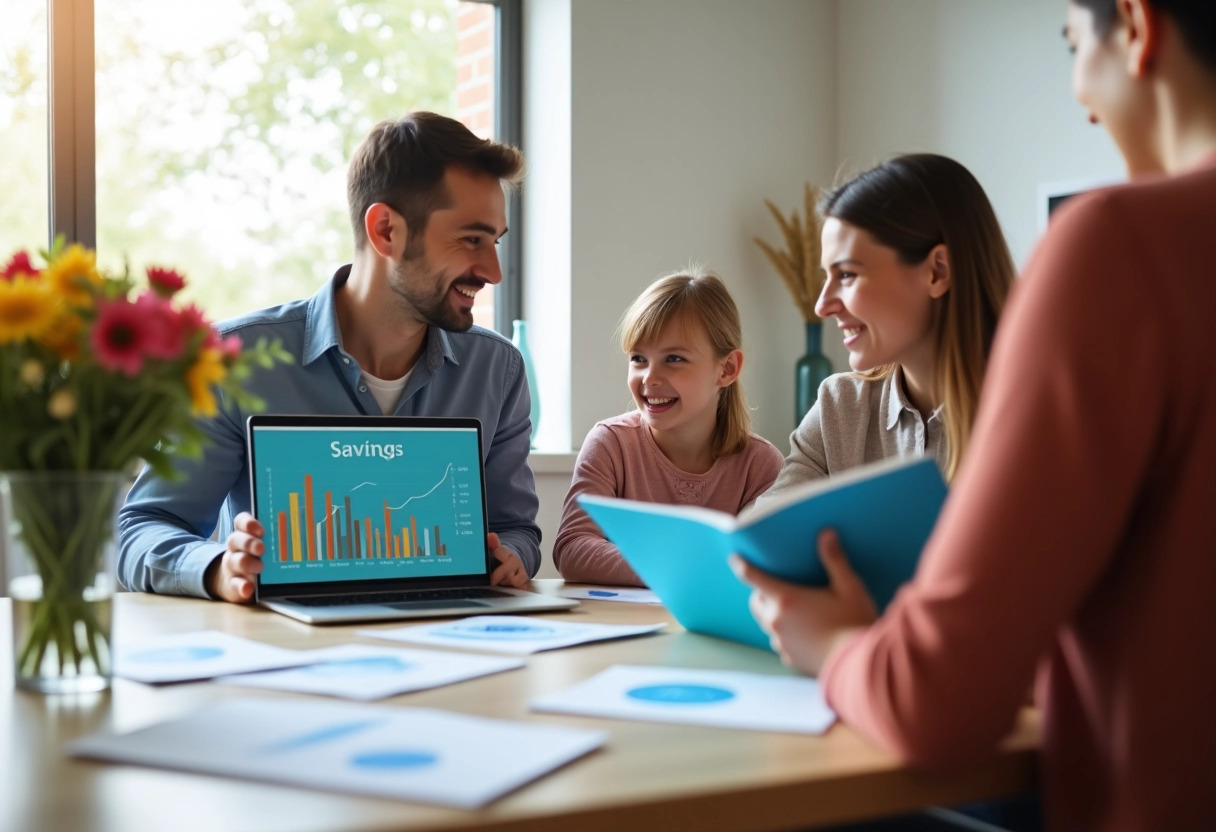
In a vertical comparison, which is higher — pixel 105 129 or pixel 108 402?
pixel 105 129

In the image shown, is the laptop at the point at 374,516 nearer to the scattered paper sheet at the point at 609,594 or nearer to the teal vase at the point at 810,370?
the scattered paper sheet at the point at 609,594

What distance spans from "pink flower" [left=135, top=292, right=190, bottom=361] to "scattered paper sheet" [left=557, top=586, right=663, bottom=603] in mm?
844

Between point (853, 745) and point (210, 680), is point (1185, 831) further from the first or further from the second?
point (210, 680)

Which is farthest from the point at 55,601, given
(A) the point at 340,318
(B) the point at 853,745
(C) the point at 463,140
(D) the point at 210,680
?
(C) the point at 463,140

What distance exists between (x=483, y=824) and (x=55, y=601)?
0.50 meters

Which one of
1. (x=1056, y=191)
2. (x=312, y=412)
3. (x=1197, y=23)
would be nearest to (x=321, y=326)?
(x=312, y=412)

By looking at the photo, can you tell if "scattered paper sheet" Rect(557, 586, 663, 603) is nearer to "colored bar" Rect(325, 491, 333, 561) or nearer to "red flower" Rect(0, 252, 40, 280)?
"colored bar" Rect(325, 491, 333, 561)

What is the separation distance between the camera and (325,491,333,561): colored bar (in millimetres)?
1605

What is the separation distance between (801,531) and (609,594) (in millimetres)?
804

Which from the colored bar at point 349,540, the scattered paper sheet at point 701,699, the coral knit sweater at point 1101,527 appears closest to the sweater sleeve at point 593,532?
the colored bar at point 349,540

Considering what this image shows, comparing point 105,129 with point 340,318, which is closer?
point 340,318

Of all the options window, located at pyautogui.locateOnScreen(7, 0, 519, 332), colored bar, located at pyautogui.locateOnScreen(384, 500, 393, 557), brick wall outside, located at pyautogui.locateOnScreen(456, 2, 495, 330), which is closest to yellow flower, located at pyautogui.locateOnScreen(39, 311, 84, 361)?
colored bar, located at pyautogui.locateOnScreen(384, 500, 393, 557)

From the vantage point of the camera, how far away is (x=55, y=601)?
101 centimetres

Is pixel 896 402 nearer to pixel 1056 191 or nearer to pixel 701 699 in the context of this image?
pixel 701 699
